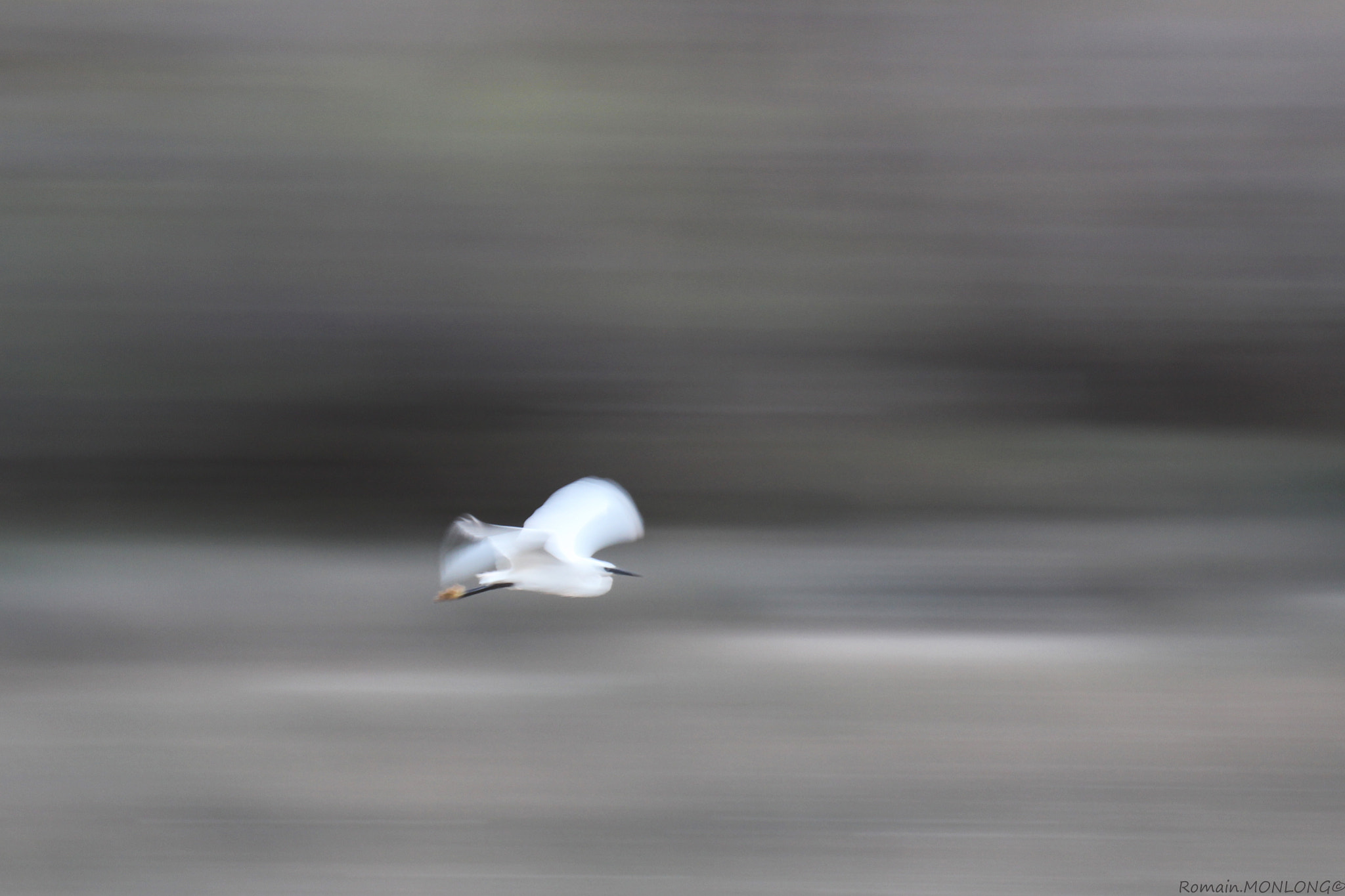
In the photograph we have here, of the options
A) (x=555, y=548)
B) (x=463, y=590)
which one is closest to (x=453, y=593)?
(x=463, y=590)

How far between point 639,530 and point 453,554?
291 mm

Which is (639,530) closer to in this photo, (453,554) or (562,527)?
(562,527)

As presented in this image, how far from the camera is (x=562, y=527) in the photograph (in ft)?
5.98

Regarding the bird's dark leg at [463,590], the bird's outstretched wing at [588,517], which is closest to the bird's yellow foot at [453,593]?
the bird's dark leg at [463,590]

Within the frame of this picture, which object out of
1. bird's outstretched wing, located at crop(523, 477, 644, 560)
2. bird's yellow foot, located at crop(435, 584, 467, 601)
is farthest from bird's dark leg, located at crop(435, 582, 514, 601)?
bird's outstretched wing, located at crop(523, 477, 644, 560)

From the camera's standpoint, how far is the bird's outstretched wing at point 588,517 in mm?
1820

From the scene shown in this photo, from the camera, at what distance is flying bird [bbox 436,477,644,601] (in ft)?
5.75

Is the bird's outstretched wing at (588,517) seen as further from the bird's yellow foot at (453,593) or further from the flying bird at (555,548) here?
the bird's yellow foot at (453,593)

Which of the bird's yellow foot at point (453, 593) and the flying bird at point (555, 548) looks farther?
the bird's yellow foot at point (453, 593)

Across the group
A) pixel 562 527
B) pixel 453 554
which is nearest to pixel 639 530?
pixel 562 527

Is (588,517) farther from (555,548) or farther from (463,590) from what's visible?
(463,590)

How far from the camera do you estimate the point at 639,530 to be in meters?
1.86

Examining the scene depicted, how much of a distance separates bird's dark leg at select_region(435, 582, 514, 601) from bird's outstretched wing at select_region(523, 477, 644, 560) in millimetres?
120

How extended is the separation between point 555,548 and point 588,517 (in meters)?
0.13
